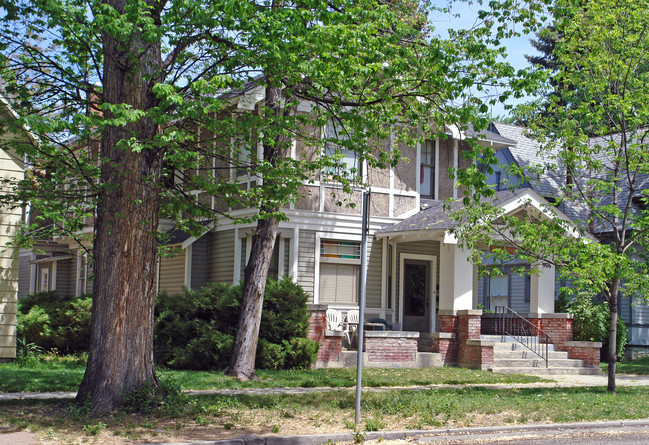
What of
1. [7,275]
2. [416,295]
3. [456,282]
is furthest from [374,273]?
[7,275]

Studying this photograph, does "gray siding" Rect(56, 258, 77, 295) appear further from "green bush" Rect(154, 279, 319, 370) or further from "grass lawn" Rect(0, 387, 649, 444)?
"grass lawn" Rect(0, 387, 649, 444)

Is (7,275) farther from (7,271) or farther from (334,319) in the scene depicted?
(334,319)

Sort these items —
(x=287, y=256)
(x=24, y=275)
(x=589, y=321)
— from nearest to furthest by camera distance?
1. (x=287, y=256)
2. (x=589, y=321)
3. (x=24, y=275)

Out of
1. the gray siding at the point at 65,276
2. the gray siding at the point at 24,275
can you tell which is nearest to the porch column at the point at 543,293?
the gray siding at the point at 65,276

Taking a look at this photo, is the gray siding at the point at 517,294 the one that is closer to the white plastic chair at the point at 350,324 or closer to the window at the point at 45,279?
the white plastic chair at the point at 350,324

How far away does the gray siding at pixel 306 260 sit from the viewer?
20359mm

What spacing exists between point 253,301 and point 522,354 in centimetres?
839

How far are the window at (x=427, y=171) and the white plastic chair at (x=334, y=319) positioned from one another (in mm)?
5181

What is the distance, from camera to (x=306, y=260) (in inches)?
804

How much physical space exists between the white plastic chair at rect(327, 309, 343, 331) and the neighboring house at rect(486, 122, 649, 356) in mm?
9241

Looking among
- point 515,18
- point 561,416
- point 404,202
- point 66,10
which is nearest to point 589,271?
point 561,416

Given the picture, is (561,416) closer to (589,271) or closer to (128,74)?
(589,271)

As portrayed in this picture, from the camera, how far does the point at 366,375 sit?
1619 centimetres

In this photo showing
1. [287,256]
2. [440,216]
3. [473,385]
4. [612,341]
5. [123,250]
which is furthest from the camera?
[287,256]
